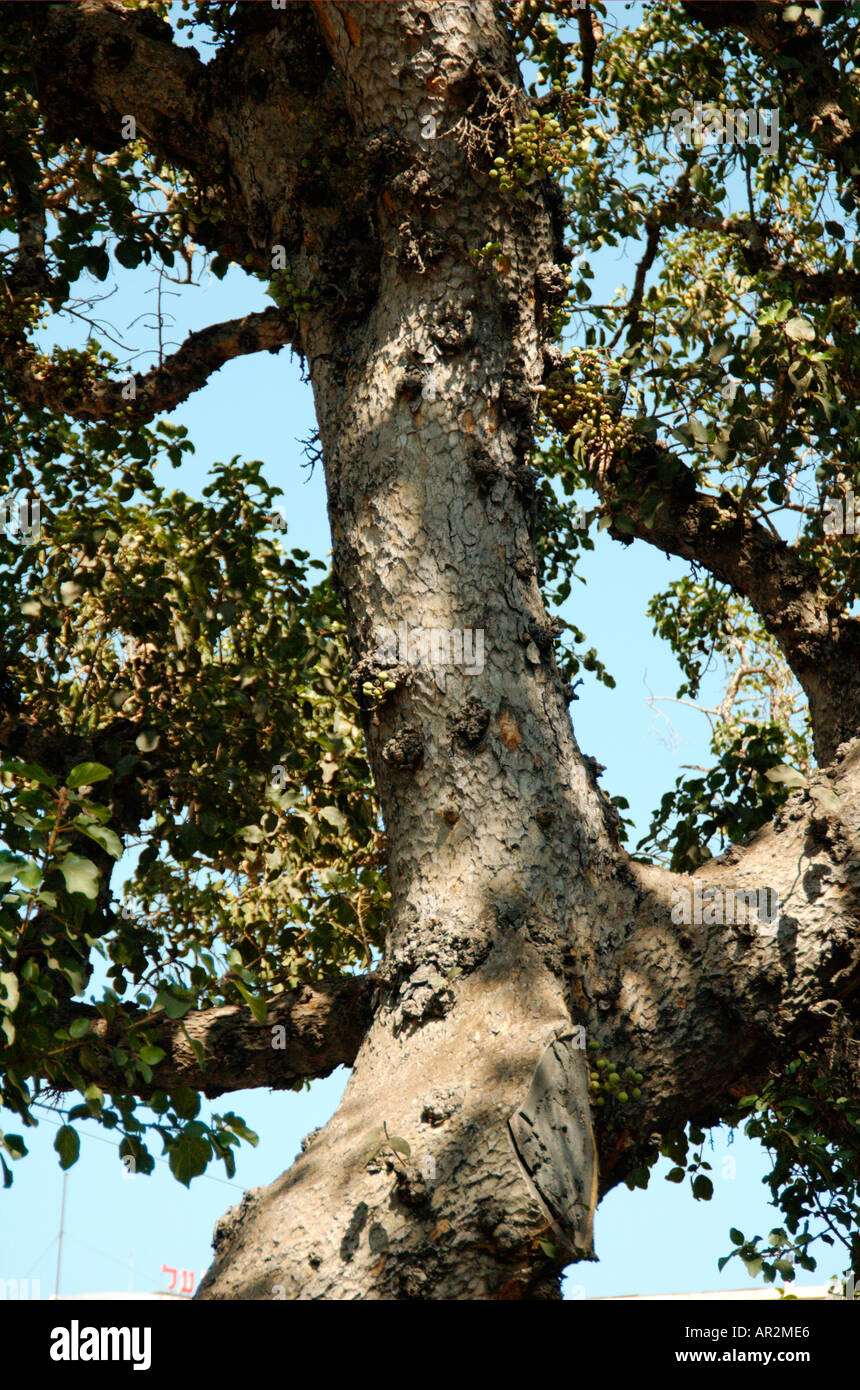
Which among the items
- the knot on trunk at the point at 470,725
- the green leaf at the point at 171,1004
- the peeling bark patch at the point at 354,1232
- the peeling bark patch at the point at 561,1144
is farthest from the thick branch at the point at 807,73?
the peeling bark patch at the point at 354,1232

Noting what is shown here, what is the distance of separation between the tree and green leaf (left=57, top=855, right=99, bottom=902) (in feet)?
0.05

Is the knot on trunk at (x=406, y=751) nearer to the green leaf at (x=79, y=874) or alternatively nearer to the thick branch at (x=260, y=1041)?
the green leaf at (x=79, y=874)

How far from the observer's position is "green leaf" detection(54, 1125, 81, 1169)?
3.15 m

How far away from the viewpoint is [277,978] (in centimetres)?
634

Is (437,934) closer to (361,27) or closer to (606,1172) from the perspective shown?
(606,1172)

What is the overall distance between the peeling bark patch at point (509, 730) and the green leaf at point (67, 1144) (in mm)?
1607

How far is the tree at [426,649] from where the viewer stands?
3.17m

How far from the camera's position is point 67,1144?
10.4 ft

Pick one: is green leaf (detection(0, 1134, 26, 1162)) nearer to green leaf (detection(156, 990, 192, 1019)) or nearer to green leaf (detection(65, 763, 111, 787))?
green leaf (detection(156, 990, 192, 1019))

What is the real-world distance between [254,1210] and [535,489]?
2403 millimetres

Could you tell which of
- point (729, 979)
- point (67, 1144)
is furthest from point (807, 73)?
point (67, 1144)

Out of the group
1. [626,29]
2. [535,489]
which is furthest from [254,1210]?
[626,29]

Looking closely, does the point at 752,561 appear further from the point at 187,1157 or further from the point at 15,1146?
the point at 15,1146
